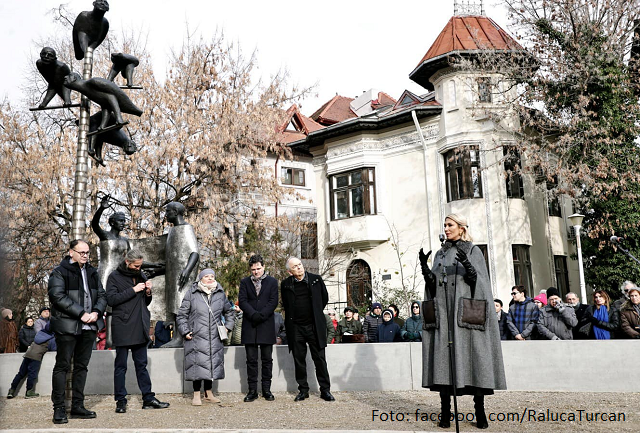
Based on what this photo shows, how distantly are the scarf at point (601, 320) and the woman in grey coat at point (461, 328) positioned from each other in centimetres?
466

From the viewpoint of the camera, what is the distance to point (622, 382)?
335 inches

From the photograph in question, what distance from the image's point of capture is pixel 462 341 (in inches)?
234

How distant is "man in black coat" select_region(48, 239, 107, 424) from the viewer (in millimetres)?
6961

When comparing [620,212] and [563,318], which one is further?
[620,212]

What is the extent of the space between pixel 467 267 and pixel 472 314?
0.47 m

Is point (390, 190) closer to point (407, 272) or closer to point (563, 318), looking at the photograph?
point (407, 272)

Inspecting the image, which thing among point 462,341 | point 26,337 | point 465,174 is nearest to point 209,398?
point 462,341

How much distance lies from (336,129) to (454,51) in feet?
22.1

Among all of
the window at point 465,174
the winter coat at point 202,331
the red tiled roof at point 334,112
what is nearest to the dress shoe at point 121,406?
the winter coat at point 202,331

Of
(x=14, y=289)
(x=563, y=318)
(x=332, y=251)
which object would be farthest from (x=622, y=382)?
(x=332, y=251)

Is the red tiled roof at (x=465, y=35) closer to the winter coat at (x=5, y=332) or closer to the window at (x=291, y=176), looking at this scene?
the window at (x=291, y=176)

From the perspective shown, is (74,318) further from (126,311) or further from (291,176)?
(291,176)

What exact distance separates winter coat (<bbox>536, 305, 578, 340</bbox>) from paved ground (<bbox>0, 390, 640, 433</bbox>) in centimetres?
191

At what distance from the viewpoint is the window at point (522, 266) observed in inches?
972
